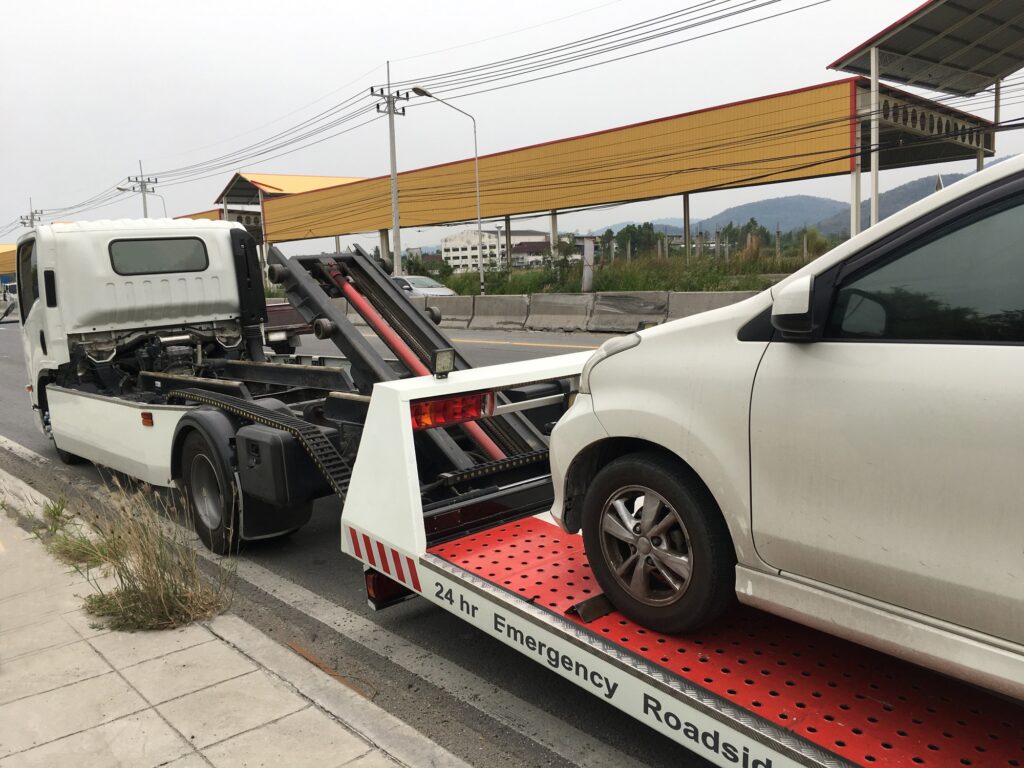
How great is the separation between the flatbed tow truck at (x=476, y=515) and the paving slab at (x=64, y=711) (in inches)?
45.7

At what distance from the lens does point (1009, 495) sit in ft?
6.59

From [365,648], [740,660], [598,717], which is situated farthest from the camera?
[365,648]

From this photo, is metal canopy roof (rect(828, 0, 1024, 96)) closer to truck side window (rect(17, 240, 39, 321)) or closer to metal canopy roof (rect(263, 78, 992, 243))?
metal canopy roof (rect(263, 78, 992, 243))

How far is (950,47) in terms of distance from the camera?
939 inches

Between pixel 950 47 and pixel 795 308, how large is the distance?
1030 inches

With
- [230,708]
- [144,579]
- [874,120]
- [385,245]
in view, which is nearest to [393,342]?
[144,579]

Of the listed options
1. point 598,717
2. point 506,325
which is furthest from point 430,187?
point 598,717

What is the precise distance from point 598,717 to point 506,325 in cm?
1781

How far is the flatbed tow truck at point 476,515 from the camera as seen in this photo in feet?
8.11

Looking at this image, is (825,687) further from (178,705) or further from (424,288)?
(424,288)

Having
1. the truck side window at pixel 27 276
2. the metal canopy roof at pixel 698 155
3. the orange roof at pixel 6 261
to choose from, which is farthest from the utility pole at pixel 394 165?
the orange roof at pixel 6 261

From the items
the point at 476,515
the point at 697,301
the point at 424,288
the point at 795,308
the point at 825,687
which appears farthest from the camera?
the point at 424,288

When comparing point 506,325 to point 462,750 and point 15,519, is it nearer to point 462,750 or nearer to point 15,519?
point 15,519

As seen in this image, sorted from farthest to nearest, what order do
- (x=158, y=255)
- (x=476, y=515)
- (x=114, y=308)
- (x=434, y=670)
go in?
(x=158, y=255), (x=114, y=308), (x=476, y=515), (x=434, y=670)
